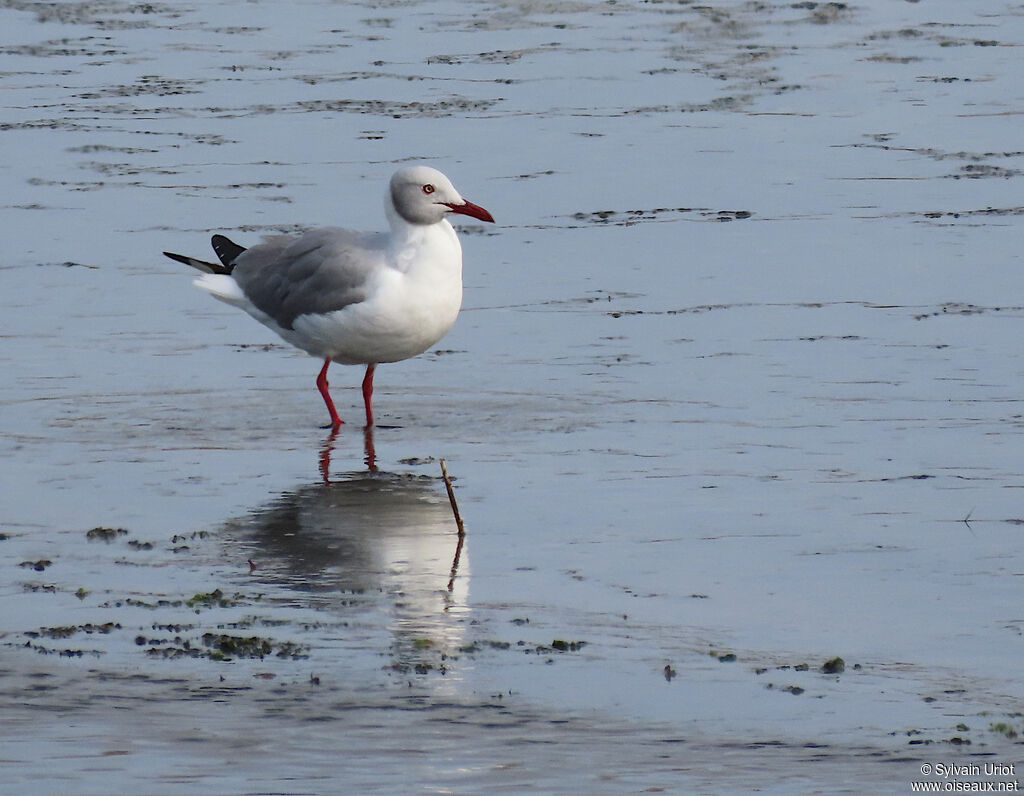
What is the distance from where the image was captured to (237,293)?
11.2 meters

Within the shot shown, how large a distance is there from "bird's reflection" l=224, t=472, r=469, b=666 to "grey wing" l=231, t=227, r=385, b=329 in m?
1.42

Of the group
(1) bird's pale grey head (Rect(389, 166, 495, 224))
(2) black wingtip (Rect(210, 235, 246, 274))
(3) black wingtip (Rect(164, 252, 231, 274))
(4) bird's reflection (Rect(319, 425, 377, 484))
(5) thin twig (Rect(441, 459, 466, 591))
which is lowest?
(4) bird's reflection (Rect(319, 425, 377, 484))

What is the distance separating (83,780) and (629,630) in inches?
78.9

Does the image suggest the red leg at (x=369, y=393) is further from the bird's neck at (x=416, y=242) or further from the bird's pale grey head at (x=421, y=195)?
the bird's pale grey head at (x=421, y=195)

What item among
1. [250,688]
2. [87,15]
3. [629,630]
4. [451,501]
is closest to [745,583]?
[629,630]

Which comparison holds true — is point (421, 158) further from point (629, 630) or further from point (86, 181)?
point (629, 630)

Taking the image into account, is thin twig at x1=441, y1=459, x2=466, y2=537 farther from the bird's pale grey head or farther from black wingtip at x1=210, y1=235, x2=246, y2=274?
black wingtip at x1=210, y1=235, x2=246, y2=274

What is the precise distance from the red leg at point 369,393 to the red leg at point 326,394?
0.48ft

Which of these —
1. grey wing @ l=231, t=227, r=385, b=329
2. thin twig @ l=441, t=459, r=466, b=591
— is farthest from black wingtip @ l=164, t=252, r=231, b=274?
thin twig @ l=441, t=459, r=466, b=591

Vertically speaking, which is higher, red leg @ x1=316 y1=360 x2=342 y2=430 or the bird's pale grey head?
the bird's pale grey head

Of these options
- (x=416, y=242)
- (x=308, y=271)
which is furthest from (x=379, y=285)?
(x=308, y=271)

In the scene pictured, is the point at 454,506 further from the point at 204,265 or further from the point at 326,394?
the point at 204,265

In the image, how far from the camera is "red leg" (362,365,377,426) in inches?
404

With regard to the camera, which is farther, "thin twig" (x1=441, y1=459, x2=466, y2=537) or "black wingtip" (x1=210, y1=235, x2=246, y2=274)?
"black wingtip" (x1=210, y1=235, x2=246, y2=274)
